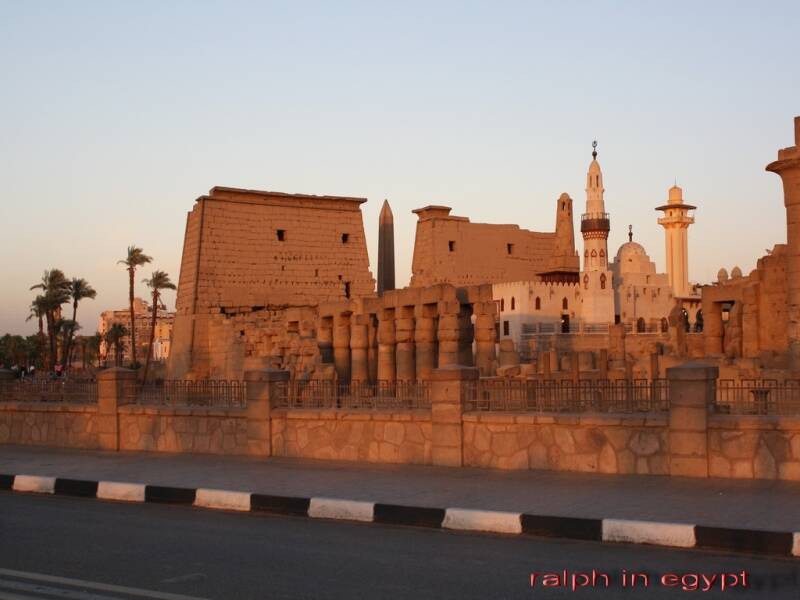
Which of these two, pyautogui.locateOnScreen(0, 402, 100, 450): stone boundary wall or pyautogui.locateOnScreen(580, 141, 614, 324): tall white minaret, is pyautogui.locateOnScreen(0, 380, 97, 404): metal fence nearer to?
pyautogui.locateOnScreen(0, 402, 100, 450): stone boundary wall

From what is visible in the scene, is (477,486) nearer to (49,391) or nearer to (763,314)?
(49,391)

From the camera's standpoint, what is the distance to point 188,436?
1423cm

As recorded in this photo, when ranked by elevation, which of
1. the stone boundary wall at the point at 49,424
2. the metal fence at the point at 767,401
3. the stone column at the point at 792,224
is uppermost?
the stone column at the point at 792,224

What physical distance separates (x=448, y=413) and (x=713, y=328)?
64.0 ft

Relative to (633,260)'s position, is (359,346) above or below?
below

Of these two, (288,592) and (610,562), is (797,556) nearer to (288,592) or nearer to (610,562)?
(610,562)

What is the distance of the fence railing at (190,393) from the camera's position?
14.1m

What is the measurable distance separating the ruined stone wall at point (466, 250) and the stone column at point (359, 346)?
26464 millimetres

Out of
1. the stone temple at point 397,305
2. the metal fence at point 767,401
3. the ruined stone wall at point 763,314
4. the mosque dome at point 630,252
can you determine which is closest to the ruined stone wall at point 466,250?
the stone temple at point 397,305

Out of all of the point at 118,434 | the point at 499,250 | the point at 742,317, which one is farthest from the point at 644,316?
the point at 118,434

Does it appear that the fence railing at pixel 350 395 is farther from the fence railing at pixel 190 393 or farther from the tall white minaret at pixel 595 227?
the tall white minaret at pixel 595 227

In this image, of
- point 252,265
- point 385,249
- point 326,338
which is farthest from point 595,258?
point 326,338

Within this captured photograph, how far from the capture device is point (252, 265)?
133ft

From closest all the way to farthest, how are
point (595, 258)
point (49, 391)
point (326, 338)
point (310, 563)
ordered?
1. point (310, 563)
2. point (49, 391)
3. point (326, 338)
4. point (595, 258)
